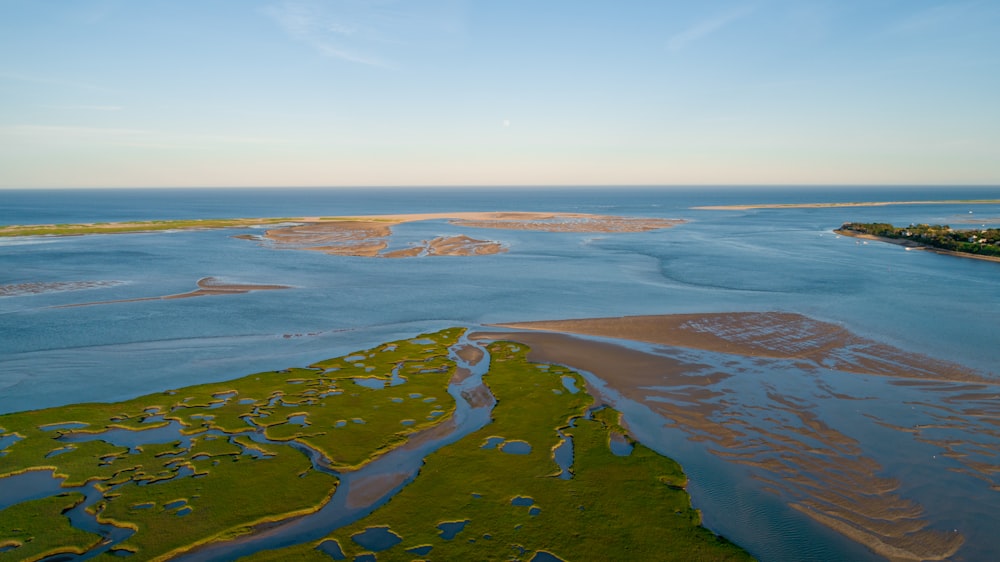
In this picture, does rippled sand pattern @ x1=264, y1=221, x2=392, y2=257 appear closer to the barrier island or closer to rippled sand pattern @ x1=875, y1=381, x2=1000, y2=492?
the barrier island

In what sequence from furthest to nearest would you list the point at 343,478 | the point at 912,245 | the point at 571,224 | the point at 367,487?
the point at 571,224, the point at 912,245, the point at 343,478, the point at 367,487

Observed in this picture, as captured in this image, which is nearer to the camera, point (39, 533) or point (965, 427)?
point (39, 533)

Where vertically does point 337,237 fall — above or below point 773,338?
above

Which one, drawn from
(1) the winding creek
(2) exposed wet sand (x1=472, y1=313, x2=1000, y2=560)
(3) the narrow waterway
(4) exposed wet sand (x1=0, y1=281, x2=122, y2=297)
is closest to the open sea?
(2) exposed wet sand (x1=472, y1=313, x2=1000, y2=560)

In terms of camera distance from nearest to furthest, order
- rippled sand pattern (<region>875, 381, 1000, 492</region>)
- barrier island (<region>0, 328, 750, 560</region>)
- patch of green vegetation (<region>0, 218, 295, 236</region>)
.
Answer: barrier island (<region>0, 328, 750, 560</region>), rippled sand pattern (<region>875, 381, 1000, 492</region>), patch of green vegetation (<region>0, 218, 295, 236</region>)

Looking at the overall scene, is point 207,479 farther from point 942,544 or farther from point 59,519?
point 942,544

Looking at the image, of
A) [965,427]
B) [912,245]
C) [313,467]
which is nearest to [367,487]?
[313,467]

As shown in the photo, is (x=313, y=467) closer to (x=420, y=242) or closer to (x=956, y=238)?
(x=420, y=242)

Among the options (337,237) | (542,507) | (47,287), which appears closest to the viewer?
(542,507)
